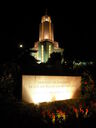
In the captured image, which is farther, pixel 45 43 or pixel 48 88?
pixel 45 43

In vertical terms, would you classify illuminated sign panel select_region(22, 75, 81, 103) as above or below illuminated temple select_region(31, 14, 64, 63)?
below

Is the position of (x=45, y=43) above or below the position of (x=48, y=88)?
above

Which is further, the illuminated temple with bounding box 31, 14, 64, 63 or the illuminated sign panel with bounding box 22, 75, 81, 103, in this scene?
the illuminated temple with bounding box 31, 14, 64, 63

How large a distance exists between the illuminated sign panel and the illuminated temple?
1637 inches

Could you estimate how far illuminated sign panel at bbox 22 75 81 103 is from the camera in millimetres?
8391

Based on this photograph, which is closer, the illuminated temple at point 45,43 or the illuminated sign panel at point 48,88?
the illuminated sign panel at point 48,88

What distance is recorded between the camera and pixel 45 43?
52500mm

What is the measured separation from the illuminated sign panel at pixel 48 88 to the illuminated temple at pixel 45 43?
41.6 meters

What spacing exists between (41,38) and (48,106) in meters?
49.0

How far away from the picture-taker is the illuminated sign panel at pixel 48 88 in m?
8.39

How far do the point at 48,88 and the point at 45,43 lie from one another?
146 ft

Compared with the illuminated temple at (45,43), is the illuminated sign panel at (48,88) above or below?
below

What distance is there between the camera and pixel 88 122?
614 centimetres

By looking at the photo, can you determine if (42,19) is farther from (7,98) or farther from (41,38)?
(7,98)
